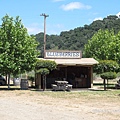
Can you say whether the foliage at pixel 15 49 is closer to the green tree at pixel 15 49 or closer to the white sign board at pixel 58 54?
the green tree at pixel 15 49

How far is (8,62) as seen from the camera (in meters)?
26.5

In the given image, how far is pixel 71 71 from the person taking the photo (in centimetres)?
3169

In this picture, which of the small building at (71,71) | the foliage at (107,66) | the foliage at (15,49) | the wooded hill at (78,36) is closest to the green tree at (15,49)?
the foliage at (15,49)

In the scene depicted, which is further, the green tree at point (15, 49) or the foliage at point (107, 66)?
the foliage at point (107, 66)

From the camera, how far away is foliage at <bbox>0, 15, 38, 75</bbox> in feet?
87.6

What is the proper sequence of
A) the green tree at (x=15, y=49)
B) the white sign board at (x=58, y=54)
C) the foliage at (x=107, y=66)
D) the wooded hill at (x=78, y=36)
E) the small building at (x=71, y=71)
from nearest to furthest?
the green tree at (x=15, y=49) < the foliage at (x=107, y=66) < the small building at (x=71, y=71) < the white sign board at (x=58, y=54) < the wooded hill at (x=78, y=36)

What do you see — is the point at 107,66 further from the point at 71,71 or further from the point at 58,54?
the point at 58,54

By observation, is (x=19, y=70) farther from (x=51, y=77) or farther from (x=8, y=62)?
(x=51, y=77)

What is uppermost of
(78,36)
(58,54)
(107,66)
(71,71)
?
(78,36)

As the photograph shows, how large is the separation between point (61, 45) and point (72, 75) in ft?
165

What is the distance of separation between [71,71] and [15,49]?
7.01 metres

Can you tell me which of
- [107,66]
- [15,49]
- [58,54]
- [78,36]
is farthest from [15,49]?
[78,36]

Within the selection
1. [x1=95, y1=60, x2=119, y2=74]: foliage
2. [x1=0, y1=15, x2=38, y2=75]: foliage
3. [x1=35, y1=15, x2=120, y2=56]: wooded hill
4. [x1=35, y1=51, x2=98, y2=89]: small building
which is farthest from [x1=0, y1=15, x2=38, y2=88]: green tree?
[x1=35, y1=15, x2=120, y2=56]: wooded hill

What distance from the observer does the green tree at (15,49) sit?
2670 centimetres
